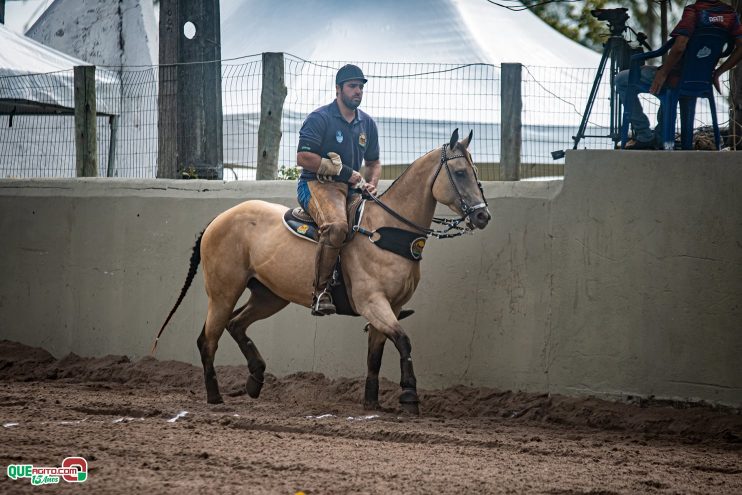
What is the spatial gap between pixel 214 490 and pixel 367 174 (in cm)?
421

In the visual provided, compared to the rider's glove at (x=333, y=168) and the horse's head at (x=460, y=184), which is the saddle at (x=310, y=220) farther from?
the horse's head at (x=460, y=184)

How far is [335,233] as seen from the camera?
8.40 metres

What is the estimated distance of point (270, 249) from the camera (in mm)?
9141

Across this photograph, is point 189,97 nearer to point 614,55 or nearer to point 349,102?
point 349,102

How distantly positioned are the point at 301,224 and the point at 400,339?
150 cm

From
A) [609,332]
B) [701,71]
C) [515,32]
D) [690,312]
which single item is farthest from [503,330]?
[515,32]

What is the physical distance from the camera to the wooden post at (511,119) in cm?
990

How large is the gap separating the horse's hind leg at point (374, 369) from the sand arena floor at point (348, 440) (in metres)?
0.13

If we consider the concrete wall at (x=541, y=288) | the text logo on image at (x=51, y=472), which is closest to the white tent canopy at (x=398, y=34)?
the concrete wall at (x=541, y=288)

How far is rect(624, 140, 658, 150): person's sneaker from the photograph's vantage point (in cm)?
911

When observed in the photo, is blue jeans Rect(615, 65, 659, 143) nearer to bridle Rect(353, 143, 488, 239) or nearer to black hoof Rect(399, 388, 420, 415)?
bridle Rect(353, 143, 488, 239)

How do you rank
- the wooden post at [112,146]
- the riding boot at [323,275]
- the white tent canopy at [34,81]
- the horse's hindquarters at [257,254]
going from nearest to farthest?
the riding boot at [323,275] < the horse's hindquarters at [257,254] < the wooden post at [112,146] < the white tent canopy at [34,81]

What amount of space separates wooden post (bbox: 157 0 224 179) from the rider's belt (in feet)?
13.3

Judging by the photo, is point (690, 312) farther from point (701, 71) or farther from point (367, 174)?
point (367, 174)
